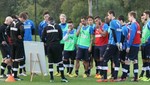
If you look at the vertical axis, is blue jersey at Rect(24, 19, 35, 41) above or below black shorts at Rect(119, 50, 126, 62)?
above

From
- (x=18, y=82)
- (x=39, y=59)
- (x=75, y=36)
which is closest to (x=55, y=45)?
(x=39, y=59)

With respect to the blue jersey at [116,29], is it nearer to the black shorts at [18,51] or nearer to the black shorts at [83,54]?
the black shorts at [83,54]

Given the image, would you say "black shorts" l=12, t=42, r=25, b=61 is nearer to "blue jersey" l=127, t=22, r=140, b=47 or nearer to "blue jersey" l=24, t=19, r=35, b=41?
"blue jersey" l=24, t=19, r=35, b=41

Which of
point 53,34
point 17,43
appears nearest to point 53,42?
point 53,34

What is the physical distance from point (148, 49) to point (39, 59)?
12.8 ft

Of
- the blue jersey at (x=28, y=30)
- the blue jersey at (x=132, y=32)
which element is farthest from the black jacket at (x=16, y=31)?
the blue jersey at (x=132, y=32)

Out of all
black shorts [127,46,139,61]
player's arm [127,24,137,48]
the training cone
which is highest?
player's arm [127,24,137,48]

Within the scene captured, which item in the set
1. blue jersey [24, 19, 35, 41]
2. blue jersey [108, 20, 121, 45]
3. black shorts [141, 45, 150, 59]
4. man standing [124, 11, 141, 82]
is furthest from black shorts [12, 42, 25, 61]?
black shorts [141, 45, 150, 59]

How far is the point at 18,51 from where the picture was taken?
47.8 ft

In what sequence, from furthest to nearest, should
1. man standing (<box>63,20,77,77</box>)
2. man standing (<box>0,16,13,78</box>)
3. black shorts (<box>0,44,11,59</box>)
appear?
man standing (<box>63,20,77,77</box>), black shorts (<box>0,44,11,59</box>), man standing (<box>0,16,13,78</box>)

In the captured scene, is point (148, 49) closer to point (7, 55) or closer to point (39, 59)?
point (39, 59)

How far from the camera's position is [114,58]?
14.3 meters

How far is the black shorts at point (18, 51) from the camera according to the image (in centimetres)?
1455

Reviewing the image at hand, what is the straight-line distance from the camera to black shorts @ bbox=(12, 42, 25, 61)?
1455 cm
